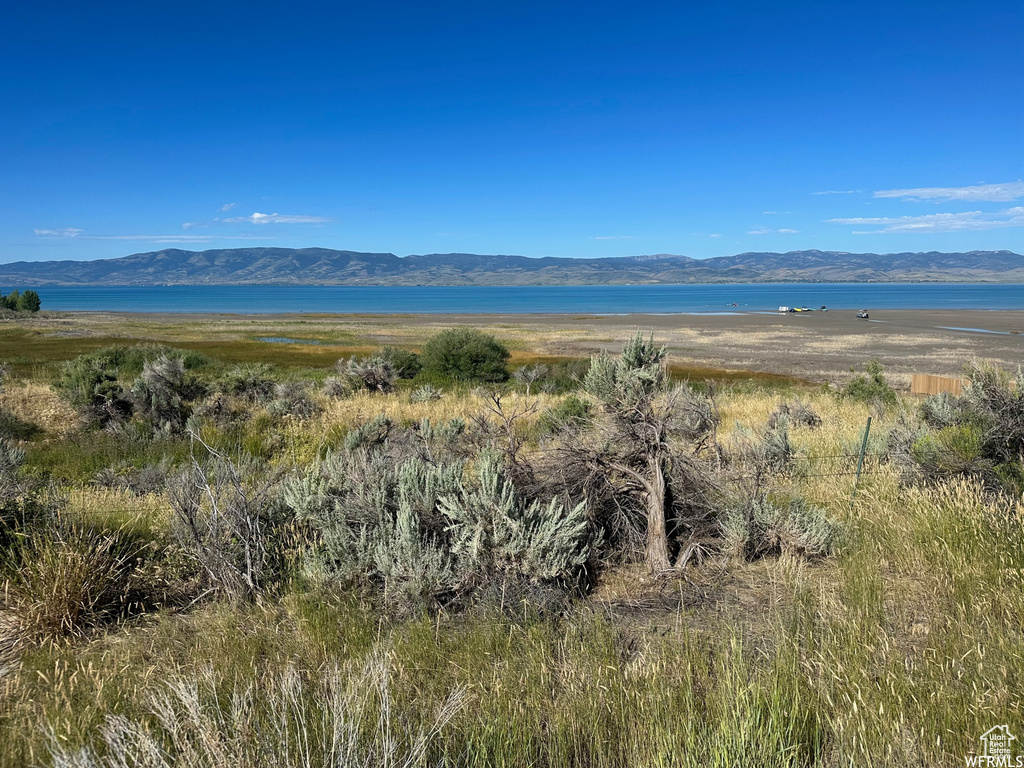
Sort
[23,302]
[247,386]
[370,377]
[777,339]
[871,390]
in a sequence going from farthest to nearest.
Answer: [23,302] → [777,339] → [370,377] → [871,390] → [247,386]

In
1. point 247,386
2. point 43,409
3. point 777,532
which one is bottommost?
point 43,409

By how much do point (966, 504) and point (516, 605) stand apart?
3.87 metres

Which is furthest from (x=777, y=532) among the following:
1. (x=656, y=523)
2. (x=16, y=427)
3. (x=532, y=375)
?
(x=532, y=375)

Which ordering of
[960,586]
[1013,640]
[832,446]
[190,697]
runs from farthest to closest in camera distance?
1. [832,446]
2. [960,586]
3. [1013,640]
4. [190,697]

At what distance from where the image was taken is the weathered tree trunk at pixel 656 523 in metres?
5.48

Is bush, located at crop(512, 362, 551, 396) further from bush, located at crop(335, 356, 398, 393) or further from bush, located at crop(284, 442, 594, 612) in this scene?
bush, located at crop(284, 442, 594, 612)

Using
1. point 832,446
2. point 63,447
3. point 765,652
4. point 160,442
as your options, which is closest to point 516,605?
point 765,652

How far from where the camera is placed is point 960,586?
436 cm

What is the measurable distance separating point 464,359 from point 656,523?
2400 cm

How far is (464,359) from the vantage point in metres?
29.2

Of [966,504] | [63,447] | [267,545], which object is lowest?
[63,447]

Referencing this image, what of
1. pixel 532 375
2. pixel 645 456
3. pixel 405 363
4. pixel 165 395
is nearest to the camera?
pixel 645 456

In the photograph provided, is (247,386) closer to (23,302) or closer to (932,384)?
(932,384)

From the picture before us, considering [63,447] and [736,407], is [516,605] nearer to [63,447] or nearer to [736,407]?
[63,447]
